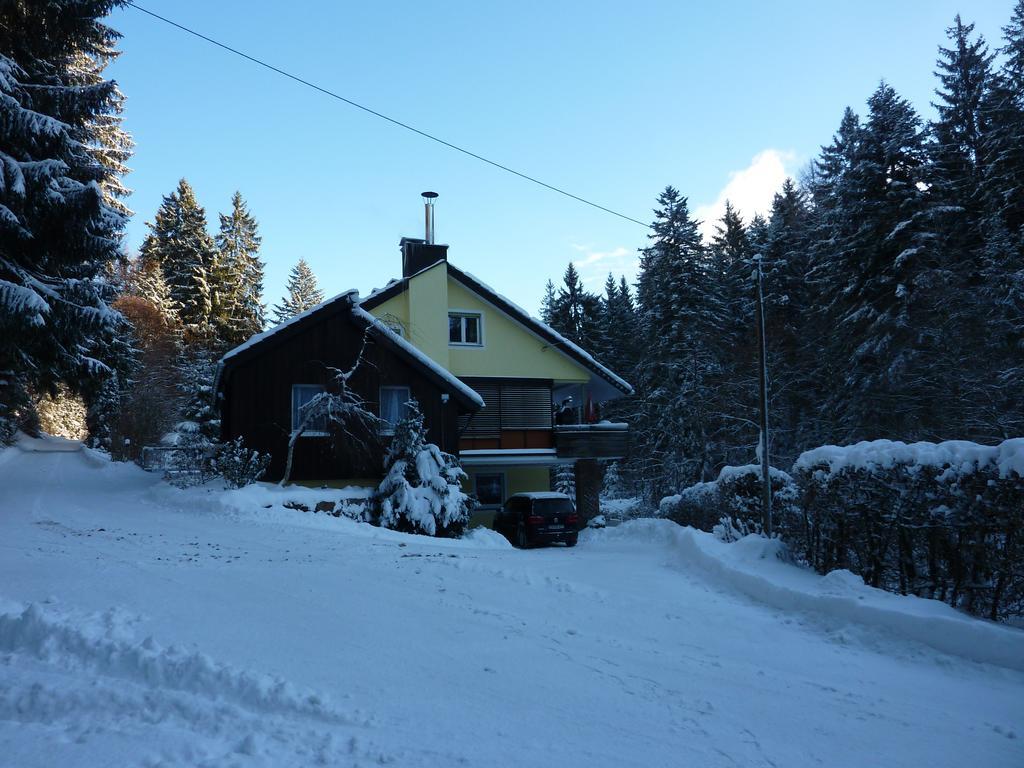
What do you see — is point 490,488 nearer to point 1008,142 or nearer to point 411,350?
point 411,350

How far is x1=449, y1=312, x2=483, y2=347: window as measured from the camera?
27.1 meters

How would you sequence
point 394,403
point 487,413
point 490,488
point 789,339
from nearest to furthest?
point 394,403 → point 487,413 → point 490,488 → point 789,339

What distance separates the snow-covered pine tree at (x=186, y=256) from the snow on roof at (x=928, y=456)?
41.8 meters

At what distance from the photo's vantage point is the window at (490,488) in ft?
89.7

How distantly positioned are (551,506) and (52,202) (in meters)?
14.2

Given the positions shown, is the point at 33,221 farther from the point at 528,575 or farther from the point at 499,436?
the point at 499,436

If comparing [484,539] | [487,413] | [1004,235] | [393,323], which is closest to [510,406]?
[487,413]

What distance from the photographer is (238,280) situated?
157 ft

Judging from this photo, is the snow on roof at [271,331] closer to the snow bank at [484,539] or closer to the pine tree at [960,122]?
the snow bank at [484,539]

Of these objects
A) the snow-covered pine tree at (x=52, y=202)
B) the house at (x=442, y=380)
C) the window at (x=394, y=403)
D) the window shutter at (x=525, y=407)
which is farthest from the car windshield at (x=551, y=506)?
the snow-covered pine tree at (x=52, y=202)

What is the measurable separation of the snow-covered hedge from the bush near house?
652 millimetres

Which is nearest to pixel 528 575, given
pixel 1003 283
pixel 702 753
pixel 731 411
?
pixel 702 753

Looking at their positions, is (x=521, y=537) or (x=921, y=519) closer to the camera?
(x=921, y=519)

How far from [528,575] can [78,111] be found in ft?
49.6
